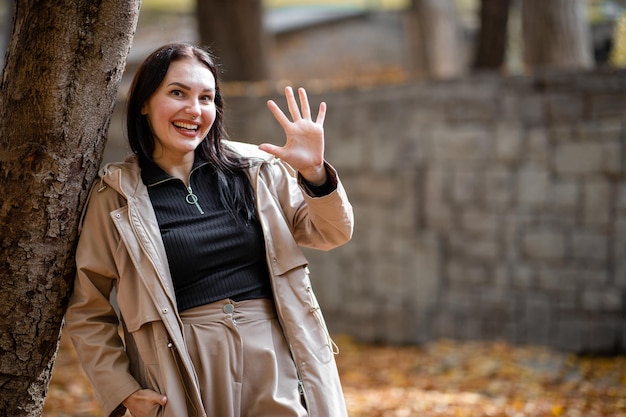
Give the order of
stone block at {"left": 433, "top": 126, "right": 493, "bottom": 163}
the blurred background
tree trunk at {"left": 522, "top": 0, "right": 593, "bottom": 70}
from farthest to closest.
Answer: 1. tree trunk at {"left": 522, "top": 0, "right": 593, "bottom": 70}
2. stone block at {"left": 433, "top": 126, "right": 493, "bottom": 163}
3. the blurred background

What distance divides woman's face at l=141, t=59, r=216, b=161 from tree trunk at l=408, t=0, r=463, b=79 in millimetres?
9936

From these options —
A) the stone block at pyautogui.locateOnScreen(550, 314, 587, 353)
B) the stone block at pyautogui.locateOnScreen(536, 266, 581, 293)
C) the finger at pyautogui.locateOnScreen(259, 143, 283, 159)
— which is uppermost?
the finger at pyautogui.locateOnScreen(259, 143, 283, 159)

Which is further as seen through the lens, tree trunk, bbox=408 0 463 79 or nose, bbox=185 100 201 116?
tree trunk, bbox=408 0 463 79

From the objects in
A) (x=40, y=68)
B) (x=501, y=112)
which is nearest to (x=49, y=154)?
(x=40, y=68)

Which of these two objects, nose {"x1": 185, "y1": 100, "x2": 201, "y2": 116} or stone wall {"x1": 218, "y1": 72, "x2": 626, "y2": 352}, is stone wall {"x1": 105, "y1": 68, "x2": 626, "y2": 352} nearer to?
stone wall {"x1": 218, "y1": 72, "x2": 626, "y2": 352}

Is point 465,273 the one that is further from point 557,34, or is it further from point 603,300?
point 557,34

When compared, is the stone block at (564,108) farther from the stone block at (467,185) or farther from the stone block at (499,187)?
the stone block at (467,185)

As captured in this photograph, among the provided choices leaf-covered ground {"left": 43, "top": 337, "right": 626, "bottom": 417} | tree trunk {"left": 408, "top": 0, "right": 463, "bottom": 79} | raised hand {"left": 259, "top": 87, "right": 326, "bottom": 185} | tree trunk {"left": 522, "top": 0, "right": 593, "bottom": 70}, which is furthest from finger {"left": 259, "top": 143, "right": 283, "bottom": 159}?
tree trunk {"left": 408, "top": 0, "right": 463, "bottom": 79}

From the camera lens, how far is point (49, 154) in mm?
3016

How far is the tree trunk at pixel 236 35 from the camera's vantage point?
9391 millimetres

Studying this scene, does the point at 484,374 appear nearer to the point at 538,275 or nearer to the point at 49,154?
the point at 538,275

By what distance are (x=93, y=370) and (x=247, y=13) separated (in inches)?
282

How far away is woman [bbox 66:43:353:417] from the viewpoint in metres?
2.83

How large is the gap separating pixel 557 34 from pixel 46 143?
22.2 ft
